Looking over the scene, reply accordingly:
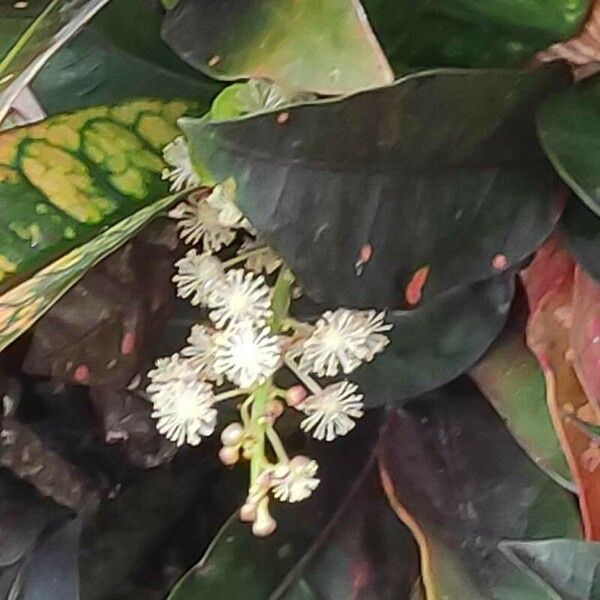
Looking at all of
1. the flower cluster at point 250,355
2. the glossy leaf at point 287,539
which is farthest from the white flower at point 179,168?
the glossy leaf at point 287,539

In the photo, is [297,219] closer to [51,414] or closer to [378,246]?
[378,246]

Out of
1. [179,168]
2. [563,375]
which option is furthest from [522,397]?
[179,168]

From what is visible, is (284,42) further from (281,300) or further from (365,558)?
(365,558)

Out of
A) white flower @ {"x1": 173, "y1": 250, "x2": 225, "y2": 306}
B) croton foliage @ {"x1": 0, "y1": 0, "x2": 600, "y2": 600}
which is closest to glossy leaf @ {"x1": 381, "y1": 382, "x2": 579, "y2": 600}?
croton foliage @ {"x1": 0, "y1": 0, "x2": 600, "y2": 600}

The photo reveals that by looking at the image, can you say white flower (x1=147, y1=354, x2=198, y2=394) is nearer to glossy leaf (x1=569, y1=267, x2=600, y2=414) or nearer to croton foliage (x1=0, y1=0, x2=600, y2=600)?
croton foliage (x1=0, y1=0, x2=600, y2=600)

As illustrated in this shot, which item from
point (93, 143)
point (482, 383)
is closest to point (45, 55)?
point (93, 143)

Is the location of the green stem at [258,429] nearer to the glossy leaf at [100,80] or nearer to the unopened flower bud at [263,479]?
the unopened flower bud at [263,479]
